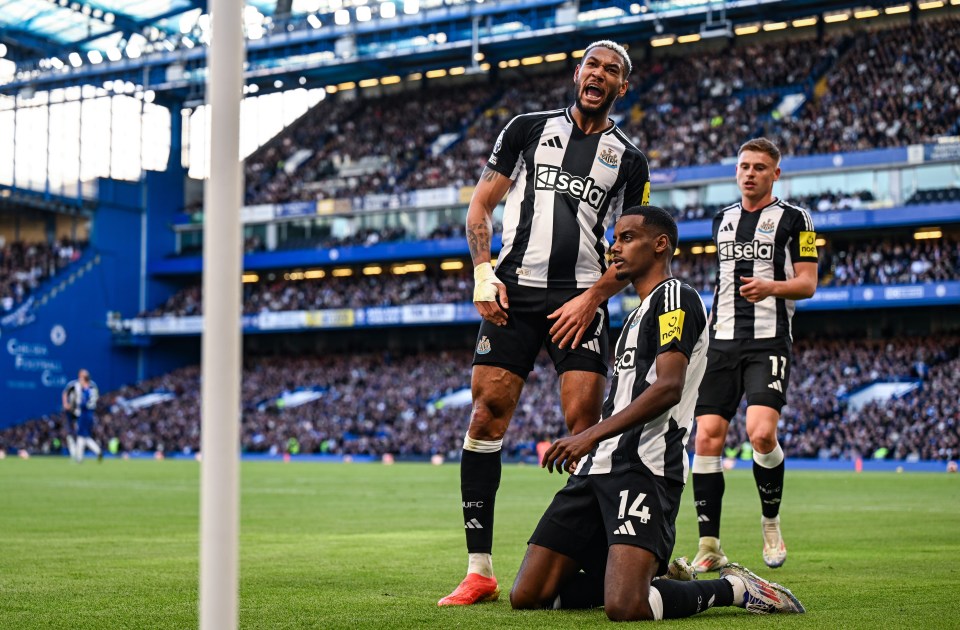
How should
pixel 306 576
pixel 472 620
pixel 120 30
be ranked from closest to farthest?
1. pixel 472 620
2. pixel 306 576
3. pixel 120 30

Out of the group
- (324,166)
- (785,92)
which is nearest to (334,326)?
(324,166)

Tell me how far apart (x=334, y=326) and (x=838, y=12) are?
939 inches

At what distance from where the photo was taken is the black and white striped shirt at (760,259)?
7812mm

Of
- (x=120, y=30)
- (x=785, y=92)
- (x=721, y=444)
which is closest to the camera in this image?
(x=721, y=444)

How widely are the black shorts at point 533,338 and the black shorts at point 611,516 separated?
2.41 feet

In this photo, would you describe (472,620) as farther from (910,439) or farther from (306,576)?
(910,439)

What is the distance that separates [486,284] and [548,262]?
378mm

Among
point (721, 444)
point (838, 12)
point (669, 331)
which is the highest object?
point (838, 12)

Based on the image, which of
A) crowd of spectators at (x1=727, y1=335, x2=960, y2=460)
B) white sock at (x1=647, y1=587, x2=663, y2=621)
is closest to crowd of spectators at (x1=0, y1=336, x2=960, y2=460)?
crowd of spectators at (x1=727, y1=335, x2=960, y2=460)

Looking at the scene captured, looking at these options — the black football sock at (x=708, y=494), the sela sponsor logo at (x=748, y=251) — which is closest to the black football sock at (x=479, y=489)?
the black football sock at (x=708, y=494)

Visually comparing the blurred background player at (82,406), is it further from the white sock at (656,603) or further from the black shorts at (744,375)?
the white sock at (656,603)

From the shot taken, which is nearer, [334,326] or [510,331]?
[510,331]

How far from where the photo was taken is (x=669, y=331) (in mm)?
5086

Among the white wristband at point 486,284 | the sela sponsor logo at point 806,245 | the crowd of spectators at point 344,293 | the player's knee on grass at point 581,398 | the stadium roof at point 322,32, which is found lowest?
the player's knee on grass at point 581,398
